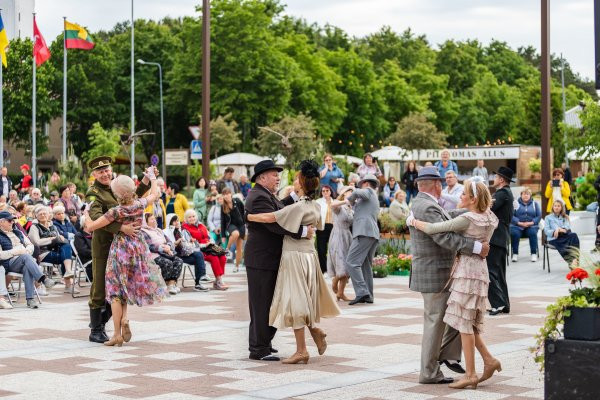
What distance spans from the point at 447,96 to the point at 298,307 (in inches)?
3315

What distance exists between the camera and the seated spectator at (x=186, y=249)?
17188 millimetres

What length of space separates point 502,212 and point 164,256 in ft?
18.5

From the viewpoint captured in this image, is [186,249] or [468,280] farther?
[186,249]

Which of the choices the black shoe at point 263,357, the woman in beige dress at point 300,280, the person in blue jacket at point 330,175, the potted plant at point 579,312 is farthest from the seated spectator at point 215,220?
the potted plant at point 579,312

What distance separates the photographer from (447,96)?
92.3 metres

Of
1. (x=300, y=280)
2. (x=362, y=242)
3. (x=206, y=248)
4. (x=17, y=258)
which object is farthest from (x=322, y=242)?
(x=300, y=280)

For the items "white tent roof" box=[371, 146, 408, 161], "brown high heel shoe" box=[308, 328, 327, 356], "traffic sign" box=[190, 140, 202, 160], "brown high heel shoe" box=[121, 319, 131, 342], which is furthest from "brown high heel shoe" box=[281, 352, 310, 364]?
"white tent roof" box=[371, 146, 408, 161]

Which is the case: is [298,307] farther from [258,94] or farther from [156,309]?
[258,94]

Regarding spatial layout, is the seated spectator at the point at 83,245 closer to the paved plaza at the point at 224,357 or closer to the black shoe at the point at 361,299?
the paved plaza at the point at 224,357

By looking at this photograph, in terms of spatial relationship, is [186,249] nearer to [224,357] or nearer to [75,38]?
[224,357]

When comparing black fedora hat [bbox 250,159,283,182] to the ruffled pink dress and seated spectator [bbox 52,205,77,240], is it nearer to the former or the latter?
the ruffled pink dress

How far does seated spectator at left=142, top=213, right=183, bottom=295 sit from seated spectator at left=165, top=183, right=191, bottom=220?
240 inches

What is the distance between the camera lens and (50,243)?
1667cm

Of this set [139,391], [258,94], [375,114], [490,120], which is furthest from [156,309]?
[490,120]
